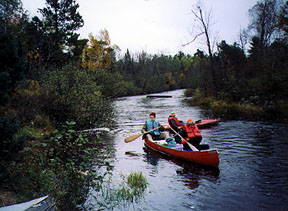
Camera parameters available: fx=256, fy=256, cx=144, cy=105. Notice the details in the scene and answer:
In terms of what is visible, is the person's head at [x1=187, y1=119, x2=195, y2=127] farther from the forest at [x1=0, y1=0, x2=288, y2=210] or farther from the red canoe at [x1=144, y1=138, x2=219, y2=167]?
the forest at [x1=0, y1=0, x2=288, y2=210]

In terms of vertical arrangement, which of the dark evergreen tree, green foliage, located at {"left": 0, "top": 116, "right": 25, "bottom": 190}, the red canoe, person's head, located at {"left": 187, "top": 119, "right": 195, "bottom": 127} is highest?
the dark evergreen tree

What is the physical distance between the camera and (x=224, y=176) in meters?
7.47

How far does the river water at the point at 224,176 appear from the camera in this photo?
588cm

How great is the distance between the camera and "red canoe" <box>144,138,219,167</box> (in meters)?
7.89

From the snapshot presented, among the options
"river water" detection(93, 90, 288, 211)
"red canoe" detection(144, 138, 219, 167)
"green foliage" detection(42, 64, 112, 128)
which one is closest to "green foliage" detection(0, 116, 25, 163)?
"river water" detection(93, 90, 288, 211)

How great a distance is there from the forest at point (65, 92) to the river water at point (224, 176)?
1.63 metres

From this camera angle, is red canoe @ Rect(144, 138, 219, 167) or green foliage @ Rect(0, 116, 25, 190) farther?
red canoe @ Rect(144, 138, 219, 167)

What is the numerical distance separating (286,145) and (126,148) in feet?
21.9

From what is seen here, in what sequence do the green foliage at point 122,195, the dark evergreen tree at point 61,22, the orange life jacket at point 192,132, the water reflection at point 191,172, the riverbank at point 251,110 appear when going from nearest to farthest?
the green foliage at point 122,195, the water reflection at point 191,172, the orange life jacket at point 192,132, the riverbank at point 251,110, the dark evergreen tree at point 61,22

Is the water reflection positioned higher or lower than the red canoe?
lower

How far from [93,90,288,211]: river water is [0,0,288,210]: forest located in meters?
1.63

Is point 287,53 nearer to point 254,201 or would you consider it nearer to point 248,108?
point 248,108

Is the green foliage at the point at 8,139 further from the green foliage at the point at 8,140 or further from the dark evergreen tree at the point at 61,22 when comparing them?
the dark evergreen tree at the point at 61,22

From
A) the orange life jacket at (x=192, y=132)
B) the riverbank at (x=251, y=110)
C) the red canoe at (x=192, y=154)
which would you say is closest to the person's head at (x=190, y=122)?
the orange life jacket at (x=192, y=132)
